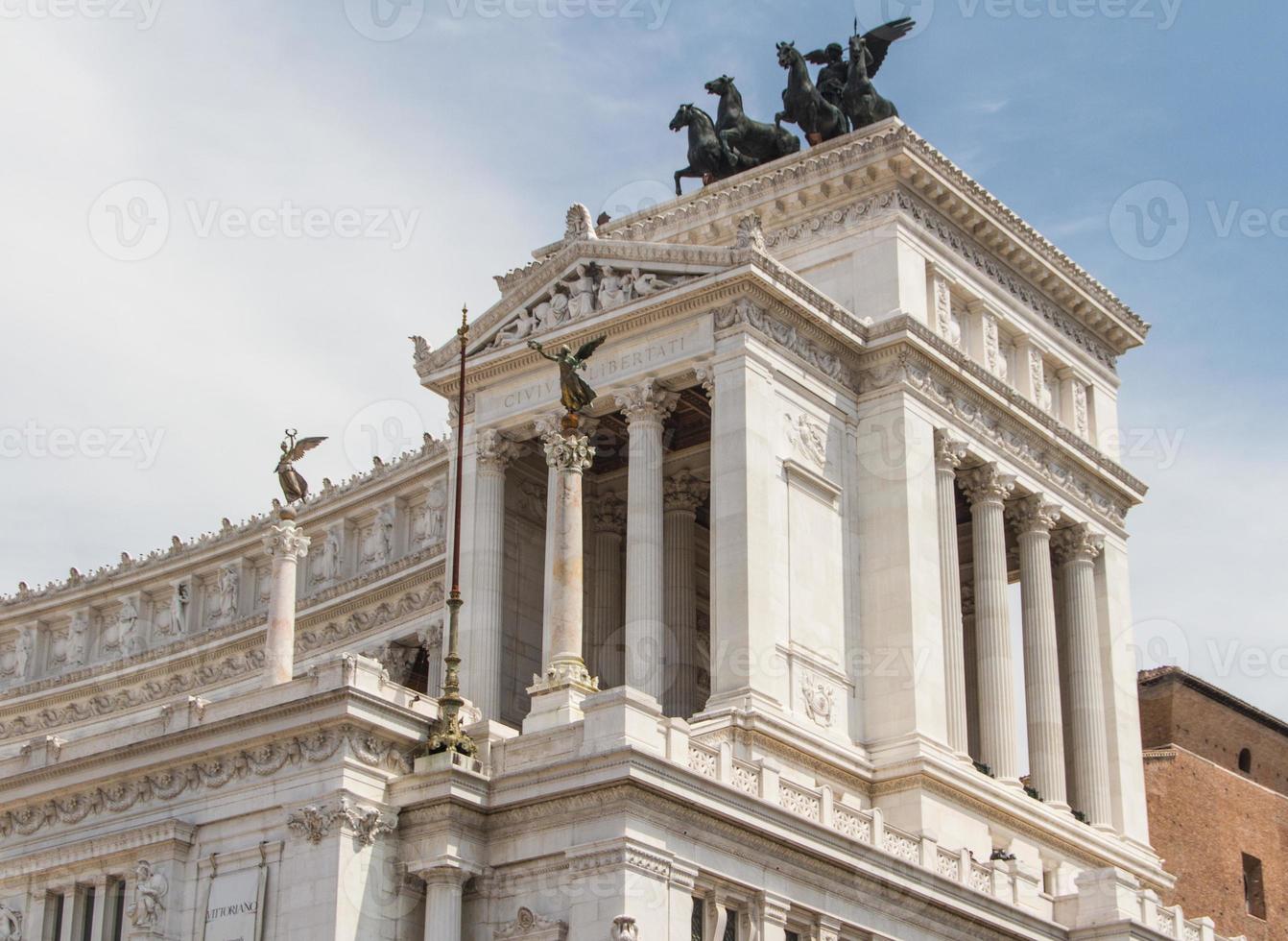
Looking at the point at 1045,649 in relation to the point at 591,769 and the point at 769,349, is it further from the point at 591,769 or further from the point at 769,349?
the point at 591,769

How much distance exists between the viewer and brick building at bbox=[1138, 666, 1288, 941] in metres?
83.2

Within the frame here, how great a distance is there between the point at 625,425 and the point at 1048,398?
50.4 feet

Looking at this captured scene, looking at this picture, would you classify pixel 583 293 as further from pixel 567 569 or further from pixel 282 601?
pixel 567 569

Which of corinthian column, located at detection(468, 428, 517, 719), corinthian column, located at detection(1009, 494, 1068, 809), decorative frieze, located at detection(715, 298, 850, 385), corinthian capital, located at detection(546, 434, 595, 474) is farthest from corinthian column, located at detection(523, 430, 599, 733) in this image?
corinthian column, located at detection(1009, 494, 1068, 809)

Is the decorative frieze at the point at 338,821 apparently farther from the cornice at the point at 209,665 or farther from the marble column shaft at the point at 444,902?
the cornice at the point at 209,665

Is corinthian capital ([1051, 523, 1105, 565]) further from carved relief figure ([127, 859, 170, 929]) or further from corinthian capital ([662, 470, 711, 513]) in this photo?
carved relief figure ([127, 859, 170, 929])

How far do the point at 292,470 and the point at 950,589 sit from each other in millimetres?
19190

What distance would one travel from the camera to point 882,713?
61.0 metres

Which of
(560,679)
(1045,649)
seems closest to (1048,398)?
(1045,649)

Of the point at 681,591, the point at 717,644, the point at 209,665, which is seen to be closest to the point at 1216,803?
the point at 681,591

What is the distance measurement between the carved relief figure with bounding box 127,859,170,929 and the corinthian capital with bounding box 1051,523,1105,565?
34.8 meters

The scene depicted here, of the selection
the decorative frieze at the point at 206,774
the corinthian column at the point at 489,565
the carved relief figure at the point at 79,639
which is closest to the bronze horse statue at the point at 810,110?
the corinthian column at the point at 489,565

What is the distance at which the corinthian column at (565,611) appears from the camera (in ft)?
155

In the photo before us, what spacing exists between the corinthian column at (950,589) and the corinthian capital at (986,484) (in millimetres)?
1344
